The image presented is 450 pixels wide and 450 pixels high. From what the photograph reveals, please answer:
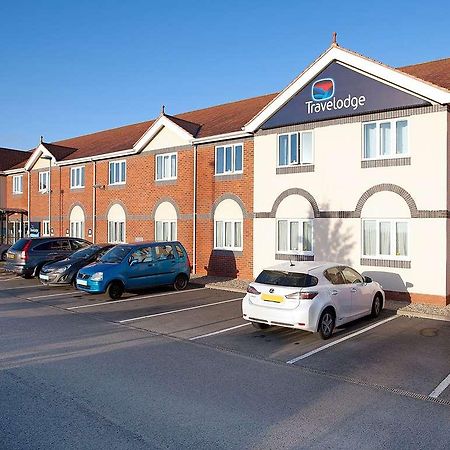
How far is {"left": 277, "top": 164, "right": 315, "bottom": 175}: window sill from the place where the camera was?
16.0 m

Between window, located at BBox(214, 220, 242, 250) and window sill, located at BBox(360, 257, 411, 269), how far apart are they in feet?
17.7

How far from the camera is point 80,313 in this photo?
11.9 m

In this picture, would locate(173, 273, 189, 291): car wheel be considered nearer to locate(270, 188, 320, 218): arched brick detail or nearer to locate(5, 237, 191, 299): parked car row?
locate(5, 237, 191, 299): parked car row

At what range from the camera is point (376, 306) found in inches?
444

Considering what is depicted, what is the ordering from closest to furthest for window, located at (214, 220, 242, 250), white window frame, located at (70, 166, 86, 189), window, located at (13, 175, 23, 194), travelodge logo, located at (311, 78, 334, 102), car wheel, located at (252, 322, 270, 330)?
car wheel, located at (252, 322, 270, 330) < travelodge logo, located at (311, 78, 334, 102) < window, located at (214, 220, 242, 250) < white window frame, located at (70, 166, 86, 189) < window, located at (13, 175, 23, 194)

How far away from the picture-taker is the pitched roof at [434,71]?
48.7 ft

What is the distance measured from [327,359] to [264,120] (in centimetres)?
1106

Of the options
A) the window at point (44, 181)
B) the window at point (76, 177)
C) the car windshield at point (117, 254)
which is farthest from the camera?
the window at point (44, 181)

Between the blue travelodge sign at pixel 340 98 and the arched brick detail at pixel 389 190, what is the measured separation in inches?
90.7

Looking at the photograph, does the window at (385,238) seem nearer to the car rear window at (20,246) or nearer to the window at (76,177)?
the car rear window at (20,246)

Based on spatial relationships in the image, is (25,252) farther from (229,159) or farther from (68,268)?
(229,159)

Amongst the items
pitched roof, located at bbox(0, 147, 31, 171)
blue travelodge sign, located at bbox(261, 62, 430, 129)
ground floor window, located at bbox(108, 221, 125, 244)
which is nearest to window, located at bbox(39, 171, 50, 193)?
pitched roof, located at bbox(0, 147, 31, 171)

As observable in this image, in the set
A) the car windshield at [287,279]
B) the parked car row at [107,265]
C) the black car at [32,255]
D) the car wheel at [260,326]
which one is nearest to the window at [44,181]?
the black car at [32,255]

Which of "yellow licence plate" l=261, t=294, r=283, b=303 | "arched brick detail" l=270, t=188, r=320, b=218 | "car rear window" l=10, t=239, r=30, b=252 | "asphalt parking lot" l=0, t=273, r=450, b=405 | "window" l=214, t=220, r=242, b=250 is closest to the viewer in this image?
"asphalt parking lot" l=0, t=273, r=450, b=405
